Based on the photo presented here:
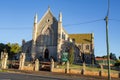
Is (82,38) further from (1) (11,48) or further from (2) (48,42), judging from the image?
(1) (11,48)

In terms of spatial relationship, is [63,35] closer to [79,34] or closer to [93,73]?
[79,34]

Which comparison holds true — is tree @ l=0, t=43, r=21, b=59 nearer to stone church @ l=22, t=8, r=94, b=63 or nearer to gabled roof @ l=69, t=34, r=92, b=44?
stone church @ l=22, t=8, r=94, b=63

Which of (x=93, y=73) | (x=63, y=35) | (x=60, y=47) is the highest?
(x=63, y=35)

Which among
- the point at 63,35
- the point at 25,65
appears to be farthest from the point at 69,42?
the point at 25,65

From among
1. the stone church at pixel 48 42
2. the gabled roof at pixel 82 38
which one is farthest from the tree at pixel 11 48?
the gabled roof at pixel 82 38

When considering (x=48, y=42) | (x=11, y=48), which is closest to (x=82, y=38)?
(x=48, y=42)

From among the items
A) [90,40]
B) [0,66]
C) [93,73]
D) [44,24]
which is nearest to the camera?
[93,73]

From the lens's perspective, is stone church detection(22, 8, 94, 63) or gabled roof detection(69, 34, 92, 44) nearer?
stone church detection(22, 8, 94, 63)

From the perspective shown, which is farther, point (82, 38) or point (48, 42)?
point (82, 38)

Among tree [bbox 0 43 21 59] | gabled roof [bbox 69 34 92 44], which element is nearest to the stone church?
tree [bbox 0 43 21 59]

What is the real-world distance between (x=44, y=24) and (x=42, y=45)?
765cm

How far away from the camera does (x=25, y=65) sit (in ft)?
155

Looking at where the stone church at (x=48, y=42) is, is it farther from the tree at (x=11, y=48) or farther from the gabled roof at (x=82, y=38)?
the gabled roof at (x=82, y=38)

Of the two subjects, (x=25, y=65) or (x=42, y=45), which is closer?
(x=25, y=65)
